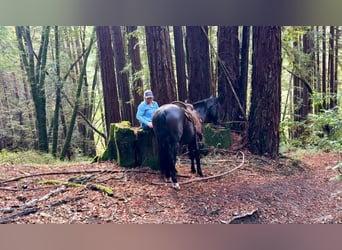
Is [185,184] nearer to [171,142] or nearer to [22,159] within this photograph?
[171,142]

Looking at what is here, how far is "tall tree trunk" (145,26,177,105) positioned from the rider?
0.05 m

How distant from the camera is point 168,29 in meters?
3.13

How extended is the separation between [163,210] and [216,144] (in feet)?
2.30

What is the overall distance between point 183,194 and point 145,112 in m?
0.71

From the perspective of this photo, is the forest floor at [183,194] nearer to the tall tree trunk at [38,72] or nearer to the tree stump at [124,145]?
the tree stump at [124,145]

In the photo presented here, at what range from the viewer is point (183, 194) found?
10.0 ft

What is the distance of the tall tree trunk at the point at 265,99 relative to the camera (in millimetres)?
3207

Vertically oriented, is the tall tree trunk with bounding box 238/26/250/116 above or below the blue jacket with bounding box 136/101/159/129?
above

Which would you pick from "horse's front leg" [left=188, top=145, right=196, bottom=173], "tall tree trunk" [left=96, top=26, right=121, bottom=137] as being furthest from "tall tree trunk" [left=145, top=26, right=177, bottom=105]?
"horse's front leg" [left=188, top=145, right=196, bottom=173]

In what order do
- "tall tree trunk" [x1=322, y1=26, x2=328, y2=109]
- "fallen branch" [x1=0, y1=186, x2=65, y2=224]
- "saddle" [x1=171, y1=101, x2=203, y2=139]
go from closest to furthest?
"fallen branch" [x1=0, y1=186, x2=65, y2=224], "tall tree trunk" [x1=322, y1=26, x2=328, y2=109], "saddle" [x1=171, y1=101, x2=203, y2=139]

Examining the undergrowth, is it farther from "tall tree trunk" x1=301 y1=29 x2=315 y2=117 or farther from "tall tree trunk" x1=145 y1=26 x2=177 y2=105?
"tall tree trunk" x1=301 y1=29 x2=315 y2=117

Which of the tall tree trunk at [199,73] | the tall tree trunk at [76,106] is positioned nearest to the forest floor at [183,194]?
the tall tree trunk at [76,106]

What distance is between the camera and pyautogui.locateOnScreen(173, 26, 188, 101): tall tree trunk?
3.15 metres

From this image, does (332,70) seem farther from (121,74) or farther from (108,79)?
(108,79)
